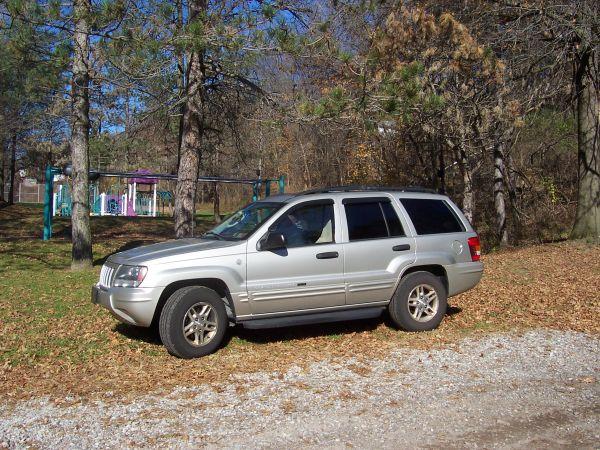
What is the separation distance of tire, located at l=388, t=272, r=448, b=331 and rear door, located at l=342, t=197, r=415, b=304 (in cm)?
17

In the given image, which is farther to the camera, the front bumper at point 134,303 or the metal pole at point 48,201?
the metal pole at point 48,201

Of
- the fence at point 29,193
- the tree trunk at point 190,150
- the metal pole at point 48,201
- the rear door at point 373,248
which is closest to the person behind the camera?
the rear door at point 373,248

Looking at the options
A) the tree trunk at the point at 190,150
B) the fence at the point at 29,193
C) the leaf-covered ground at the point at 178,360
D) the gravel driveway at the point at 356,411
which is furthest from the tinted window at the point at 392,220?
the fence at the point at 29,193

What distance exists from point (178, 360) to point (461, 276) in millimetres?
3775

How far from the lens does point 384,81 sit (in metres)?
11.3

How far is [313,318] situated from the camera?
7270mm

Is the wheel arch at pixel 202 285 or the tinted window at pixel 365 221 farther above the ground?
the tinted window at pixel 365 221

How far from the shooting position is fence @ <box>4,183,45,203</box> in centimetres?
5256

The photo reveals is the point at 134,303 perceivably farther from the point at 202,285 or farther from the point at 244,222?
the point at 244,222

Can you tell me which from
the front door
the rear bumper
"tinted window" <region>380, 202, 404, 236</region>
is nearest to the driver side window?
the front door

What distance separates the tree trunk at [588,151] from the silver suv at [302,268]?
A: 8859 millimetres

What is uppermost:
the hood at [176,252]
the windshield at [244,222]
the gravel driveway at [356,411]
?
the windshield at [244,222]

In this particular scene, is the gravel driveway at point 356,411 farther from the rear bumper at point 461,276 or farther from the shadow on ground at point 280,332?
the rear bumper at point 461,276

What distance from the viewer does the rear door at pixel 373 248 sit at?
7473 millimetres
